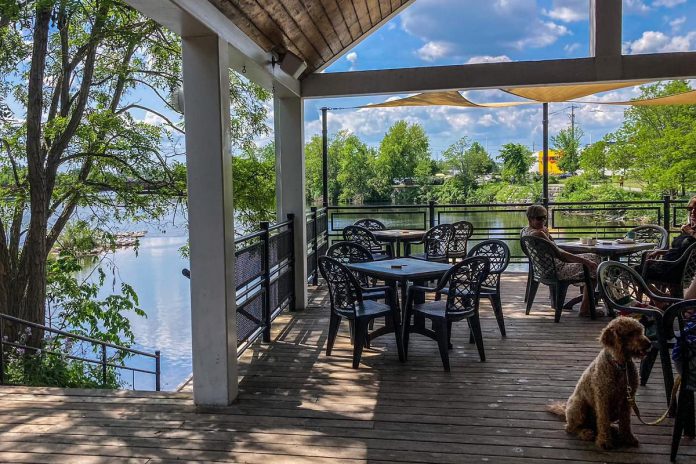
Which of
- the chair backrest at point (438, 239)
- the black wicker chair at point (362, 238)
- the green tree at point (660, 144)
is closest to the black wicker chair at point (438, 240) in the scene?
the chair backrest at point (438, 239)

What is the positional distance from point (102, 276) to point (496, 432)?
7566 millimetres

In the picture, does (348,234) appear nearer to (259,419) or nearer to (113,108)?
(259,419)

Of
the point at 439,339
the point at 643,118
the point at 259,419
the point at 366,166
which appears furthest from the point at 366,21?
the point at 643,118

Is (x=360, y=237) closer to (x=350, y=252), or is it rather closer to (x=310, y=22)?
(x=350, y=252)

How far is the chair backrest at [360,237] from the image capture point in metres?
6.89

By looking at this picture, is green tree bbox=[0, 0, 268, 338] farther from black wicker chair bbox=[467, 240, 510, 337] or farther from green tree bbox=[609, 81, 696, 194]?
green tree bbox=[609, 81, 696, 194]

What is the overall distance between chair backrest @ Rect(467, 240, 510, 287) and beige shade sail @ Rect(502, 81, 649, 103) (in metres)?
1.75

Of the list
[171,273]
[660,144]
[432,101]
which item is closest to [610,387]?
[432,101]

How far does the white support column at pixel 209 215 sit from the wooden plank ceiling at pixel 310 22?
1.34 ft

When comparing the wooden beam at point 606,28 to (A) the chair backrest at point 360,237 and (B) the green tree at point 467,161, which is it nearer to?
(A) the chair backrest at point 360,237

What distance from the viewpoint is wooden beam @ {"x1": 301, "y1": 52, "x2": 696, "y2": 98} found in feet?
17.1

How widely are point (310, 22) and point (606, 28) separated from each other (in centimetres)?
287

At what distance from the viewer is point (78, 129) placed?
820 centimetres

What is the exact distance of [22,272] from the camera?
26.6ft
